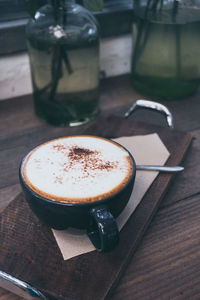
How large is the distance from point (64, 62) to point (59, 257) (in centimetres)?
47

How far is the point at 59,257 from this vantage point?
1.54 ft

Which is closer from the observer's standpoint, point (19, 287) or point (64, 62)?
point (19, 287)

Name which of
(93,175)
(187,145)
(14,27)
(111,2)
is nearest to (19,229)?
(93,175)

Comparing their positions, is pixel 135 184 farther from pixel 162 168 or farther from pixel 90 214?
pixel 90 214

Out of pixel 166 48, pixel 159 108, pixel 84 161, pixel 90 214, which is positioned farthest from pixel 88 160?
pixel 166 48

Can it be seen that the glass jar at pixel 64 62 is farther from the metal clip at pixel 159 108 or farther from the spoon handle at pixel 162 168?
the spoon handle at pixel 162 168

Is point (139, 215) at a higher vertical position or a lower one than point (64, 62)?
lower

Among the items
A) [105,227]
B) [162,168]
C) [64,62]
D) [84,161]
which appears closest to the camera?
[105,227]

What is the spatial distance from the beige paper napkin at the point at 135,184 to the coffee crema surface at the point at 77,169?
8 cm

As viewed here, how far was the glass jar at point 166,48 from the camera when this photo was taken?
842mm

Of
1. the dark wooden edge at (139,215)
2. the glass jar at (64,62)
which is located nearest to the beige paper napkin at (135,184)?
the dark wooden edge at (139,215)

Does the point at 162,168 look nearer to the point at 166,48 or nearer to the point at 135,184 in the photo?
the point at 135,184

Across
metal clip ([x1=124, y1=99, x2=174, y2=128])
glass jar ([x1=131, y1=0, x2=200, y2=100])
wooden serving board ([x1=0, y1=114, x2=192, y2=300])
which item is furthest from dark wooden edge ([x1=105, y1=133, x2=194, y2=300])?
glass jar ([x1=131, y1=0, x2=200, y2=100])

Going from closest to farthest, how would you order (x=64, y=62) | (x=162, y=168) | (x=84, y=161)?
(x=84, y=161)
(x=162, y=168)
(x=64, y=62)
